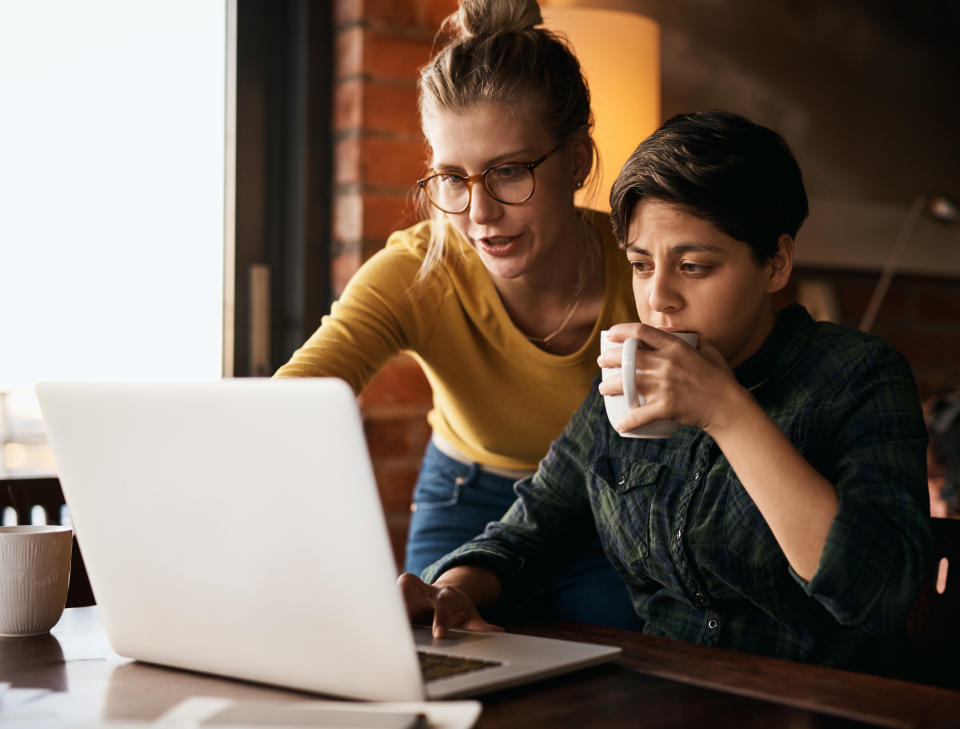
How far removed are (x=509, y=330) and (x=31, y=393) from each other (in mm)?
950

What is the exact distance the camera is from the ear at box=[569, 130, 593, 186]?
5.04 ft

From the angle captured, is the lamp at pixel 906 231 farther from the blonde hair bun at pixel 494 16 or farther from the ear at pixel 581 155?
the blonde hair bun at pixel 494 16

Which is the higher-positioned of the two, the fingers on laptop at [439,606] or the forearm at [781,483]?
the forearm at [781,483]

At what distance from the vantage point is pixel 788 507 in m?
Result: 0.93

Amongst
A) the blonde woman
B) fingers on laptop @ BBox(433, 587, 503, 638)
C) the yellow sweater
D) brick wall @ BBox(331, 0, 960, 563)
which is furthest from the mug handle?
brick wall @ BBox(331, 0, 960, 563)

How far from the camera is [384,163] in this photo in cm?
218

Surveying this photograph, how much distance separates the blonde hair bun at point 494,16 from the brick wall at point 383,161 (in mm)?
632

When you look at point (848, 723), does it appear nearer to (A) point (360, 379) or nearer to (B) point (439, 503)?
(A) point (360, 379)

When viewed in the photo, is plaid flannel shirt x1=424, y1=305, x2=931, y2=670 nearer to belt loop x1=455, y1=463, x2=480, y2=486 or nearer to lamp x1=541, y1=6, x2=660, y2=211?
belt loop x1=455, y1=463, x2=480, y2=486

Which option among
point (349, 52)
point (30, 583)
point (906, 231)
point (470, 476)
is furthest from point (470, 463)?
point (906, 231)

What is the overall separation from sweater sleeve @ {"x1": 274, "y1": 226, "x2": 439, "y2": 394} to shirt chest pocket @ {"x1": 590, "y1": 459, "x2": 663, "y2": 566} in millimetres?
393

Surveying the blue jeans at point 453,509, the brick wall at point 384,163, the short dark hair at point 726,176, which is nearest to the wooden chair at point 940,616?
the short dark hair at point 726,176

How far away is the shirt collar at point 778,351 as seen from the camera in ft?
3.61

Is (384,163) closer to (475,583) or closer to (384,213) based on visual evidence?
(384,213)
